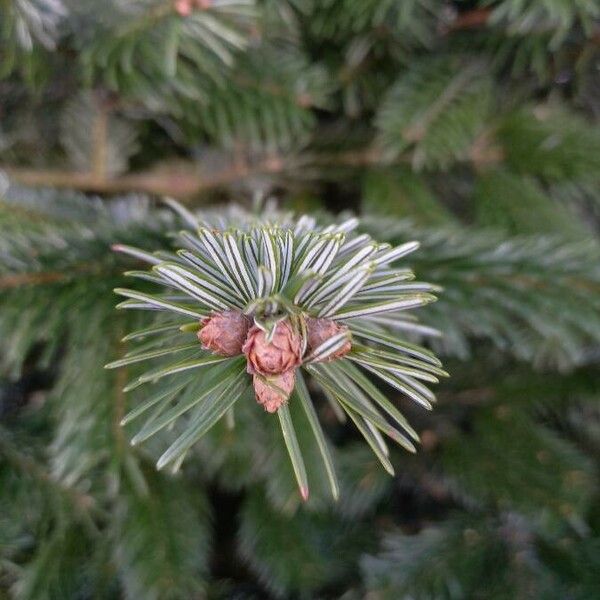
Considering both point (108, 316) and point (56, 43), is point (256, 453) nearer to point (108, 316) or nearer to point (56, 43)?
point (108, 316)

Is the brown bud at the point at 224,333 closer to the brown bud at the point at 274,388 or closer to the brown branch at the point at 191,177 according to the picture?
the brown bud at the point at 274,388

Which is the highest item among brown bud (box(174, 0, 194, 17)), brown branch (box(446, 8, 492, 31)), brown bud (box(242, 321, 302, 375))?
brown branch (box(446, 8, 492, 31))

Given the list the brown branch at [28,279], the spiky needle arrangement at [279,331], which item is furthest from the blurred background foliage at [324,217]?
the spiky needle arrangement at [279,331]

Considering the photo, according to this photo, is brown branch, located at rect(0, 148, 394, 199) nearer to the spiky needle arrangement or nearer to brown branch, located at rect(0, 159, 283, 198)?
brown branch, located at rect(0, 159, 283, 198)

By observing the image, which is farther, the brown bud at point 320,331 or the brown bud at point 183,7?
the brown bud at point 183,7

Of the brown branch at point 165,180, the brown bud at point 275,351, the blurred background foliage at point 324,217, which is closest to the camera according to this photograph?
the brown bud at point 275,351

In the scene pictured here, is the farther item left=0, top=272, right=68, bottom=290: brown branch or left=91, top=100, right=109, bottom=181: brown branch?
left=91, top=100, right=109, bottom=181: brown branch

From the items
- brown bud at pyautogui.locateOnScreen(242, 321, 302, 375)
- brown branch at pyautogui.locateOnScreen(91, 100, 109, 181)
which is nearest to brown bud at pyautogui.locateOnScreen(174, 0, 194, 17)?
brown branch at pyautogui.locateOnScreen(91, 100, 109, 181)
